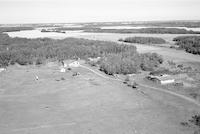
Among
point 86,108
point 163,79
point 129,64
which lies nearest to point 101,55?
point 129,64

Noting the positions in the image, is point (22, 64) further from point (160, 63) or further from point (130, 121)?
point (130, 121)

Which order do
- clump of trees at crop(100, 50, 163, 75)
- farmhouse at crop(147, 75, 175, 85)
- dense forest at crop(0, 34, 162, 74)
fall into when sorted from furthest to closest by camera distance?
dense forest at crop(0, 34, 162, 74) → clump of trees at crop(100, 50, 163, 75) → farmhouse at crop(147, 75, 175, 85)

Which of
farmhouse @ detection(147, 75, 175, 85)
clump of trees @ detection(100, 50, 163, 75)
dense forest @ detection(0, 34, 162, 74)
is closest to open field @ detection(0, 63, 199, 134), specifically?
farmhouse @ detection(147, 75, 175, 85)

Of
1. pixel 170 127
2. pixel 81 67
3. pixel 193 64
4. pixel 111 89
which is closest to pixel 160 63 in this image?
pixel 193 64

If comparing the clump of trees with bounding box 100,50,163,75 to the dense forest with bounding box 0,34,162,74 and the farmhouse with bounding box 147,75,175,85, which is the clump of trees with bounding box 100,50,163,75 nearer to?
the dense forest with bounding box 0,34,162,74

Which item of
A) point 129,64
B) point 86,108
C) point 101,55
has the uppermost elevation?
point 101,55

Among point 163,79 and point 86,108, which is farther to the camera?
point 163,79

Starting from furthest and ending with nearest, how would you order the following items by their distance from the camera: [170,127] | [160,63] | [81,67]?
Answer: [160,63]
[81,67]
[170,127]

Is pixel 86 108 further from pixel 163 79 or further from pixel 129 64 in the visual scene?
pixel 129 64
